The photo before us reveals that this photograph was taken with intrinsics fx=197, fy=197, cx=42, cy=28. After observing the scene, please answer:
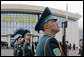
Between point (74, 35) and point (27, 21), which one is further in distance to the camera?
point (27, 21)

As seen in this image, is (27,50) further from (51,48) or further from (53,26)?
(51,48)

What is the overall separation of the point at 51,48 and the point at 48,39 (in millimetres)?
124

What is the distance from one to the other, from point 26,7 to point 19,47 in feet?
141

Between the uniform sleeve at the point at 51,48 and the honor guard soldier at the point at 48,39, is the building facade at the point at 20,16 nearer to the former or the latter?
the honor guard soldier at the point at 48,39

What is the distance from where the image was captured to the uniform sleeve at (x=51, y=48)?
229cm

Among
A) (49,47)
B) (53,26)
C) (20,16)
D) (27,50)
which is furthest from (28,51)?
(20,16)

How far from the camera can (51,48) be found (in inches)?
90.4

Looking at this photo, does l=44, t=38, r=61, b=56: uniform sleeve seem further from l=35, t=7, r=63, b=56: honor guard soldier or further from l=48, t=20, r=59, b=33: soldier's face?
l=48, t=20, r=59, b=33: soldier's face

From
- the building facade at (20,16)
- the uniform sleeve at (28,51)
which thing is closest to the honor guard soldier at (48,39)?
the uniform sleeve at (28,51)

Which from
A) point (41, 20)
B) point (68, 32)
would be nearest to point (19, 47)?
point (41, 20)

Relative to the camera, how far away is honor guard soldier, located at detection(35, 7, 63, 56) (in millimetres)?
2299

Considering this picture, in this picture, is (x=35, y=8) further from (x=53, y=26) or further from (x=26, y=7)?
(x=53, y=26)

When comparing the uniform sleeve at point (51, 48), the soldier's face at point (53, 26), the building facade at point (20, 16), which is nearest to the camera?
the uniform sleeve at point (51, 48)

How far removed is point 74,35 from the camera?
47531 mm
